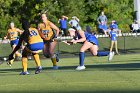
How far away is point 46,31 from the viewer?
1889 cm

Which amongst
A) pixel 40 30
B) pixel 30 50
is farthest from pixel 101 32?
pixel 30 50

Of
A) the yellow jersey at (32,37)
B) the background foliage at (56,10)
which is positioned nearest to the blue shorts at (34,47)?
the yellow jersey at (32,37)

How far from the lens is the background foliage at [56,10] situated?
4353 centimetres

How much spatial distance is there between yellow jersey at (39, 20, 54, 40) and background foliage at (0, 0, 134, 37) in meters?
21.8

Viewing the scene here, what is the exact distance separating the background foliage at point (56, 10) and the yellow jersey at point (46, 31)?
21840mm

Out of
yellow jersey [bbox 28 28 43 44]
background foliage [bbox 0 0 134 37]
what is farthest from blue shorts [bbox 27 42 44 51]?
background foliage [bbox 0 0 134 37]

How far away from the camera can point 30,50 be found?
1650 centimetres

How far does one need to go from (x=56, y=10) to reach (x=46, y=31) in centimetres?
2574

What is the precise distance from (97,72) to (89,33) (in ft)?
7.83

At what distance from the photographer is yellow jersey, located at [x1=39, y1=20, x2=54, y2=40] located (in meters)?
18.9

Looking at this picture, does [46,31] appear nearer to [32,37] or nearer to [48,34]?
[48,34]

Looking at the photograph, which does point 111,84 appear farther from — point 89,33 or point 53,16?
point 53,16

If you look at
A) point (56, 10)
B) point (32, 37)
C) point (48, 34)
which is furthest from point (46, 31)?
point (56, 10)

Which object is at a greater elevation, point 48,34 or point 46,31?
point 46,31
